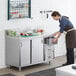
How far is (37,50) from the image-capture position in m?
6.07

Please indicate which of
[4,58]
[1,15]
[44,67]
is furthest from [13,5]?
[44,67]

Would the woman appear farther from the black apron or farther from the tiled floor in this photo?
the tiled floor

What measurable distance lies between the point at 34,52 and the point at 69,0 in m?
2.25

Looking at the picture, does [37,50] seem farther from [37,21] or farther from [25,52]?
[37,21]

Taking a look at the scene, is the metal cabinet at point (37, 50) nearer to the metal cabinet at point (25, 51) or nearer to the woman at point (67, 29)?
the metal cabinet at point (25, 51)

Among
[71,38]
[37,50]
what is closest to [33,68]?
[37,50]

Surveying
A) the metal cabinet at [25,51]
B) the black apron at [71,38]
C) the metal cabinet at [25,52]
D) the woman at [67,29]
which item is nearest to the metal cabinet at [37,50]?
the metal cabinet at [25,51]

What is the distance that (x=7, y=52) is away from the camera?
598cm

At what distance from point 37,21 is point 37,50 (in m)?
0.94

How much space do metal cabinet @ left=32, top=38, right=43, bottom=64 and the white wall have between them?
57cm

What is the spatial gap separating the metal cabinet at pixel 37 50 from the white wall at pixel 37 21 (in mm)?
571

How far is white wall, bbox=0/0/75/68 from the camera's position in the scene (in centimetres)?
590

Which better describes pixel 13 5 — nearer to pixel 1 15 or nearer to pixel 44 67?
pixel 1 15

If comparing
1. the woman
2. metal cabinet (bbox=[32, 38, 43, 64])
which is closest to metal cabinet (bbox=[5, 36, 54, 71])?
metal cabinet (bbox=[32, 38, 43, 64])
